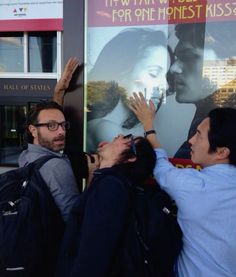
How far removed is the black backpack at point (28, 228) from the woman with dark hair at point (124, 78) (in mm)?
453

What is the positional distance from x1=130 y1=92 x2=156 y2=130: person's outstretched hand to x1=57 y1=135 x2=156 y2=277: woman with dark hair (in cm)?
29

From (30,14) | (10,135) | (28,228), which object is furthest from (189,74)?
(10,135)

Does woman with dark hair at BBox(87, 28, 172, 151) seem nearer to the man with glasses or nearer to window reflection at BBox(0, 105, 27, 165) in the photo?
the man with glasses

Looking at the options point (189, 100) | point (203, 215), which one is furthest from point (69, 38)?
point (203, 215)

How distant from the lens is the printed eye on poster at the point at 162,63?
1558 mm

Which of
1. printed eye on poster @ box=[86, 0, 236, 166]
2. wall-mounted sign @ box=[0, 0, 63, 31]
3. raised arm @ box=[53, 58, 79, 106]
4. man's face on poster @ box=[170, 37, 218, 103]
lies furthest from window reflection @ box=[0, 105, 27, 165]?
man's face on poster @ box=[170, 37, 218, 103]

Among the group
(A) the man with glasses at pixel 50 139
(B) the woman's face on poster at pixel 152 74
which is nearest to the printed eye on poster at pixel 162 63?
(B) the woman's face on poster at pixel 152 74

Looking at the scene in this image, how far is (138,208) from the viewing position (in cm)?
121

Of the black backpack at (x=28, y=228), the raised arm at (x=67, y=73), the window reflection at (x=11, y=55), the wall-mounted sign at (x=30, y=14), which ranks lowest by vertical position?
the black backpack at (x=28, y=228)

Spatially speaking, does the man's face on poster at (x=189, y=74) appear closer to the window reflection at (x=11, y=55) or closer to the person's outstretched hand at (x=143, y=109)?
the person's outstretched hand at (x=143, y=109)

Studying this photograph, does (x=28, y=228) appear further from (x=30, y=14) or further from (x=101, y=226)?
(x=30, y=14)

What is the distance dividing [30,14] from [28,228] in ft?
5.24

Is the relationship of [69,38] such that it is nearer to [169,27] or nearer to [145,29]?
[145,29]

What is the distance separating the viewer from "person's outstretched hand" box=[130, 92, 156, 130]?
159 centimetres
